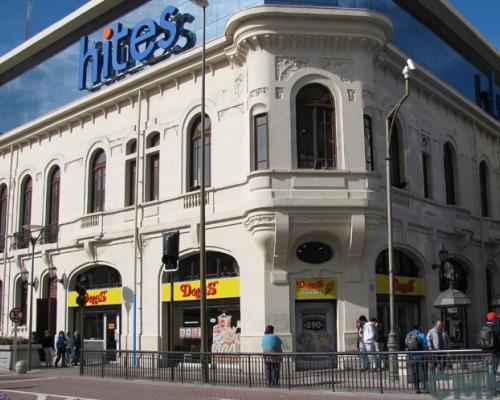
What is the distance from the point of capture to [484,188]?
33969 millimetres

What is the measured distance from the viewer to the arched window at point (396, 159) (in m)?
25.1

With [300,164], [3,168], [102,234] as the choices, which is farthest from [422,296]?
[3,168]

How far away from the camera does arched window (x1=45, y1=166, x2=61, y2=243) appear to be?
3127 cm

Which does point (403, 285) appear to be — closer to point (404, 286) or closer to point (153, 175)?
point (404, 286)

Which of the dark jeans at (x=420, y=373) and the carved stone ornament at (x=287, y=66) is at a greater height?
the carved stone ornament at (x=287, y=66)

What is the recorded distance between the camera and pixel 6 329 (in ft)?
109

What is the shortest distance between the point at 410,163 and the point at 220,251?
8.41 meters

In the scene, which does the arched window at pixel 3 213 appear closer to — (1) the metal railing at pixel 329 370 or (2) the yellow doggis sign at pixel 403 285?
(1) the metal railing at pixel 329 370

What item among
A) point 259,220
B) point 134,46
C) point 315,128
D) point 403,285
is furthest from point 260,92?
point 403,285

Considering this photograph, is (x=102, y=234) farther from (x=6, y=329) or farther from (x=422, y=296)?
(x=422, y=296)

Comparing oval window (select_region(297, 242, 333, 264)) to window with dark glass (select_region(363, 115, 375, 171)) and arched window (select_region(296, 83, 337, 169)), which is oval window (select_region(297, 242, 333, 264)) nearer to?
arched window (select_region(296, 83, 337, 169))

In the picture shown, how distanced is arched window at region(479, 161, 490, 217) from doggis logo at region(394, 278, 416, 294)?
966 cm

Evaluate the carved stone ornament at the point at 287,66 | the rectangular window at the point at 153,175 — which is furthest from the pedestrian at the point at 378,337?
the rectangular window at the point at 153,175

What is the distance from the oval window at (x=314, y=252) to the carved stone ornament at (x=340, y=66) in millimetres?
5751
